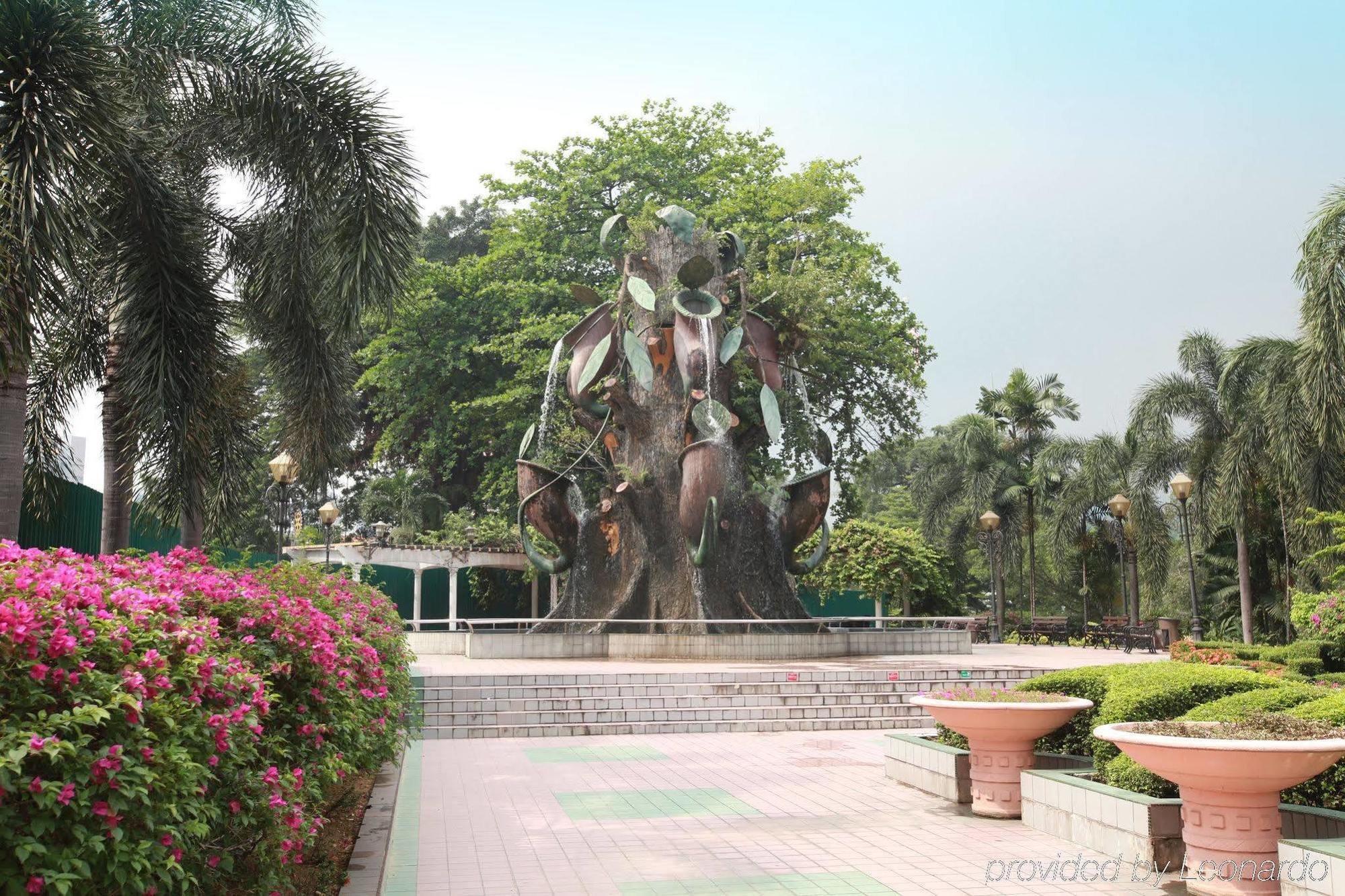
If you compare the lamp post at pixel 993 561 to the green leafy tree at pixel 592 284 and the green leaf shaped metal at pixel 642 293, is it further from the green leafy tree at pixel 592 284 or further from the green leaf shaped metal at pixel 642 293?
the green leaf shaped metal at pixel 642 293

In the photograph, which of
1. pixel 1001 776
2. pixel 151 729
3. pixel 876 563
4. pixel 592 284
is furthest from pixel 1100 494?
pixel 151 729

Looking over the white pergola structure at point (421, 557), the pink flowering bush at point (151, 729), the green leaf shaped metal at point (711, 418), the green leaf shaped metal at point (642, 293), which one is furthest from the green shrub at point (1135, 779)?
the white pergola structure at point (421, 557)

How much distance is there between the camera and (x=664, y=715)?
13742 millimetres

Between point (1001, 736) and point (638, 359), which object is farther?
point (638, 359)

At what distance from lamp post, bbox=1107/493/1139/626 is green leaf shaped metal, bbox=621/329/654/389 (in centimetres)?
1218

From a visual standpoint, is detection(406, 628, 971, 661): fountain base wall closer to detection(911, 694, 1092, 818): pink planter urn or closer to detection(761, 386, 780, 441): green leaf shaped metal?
detection(761, 386, 780, 441): green leaf shaped metal

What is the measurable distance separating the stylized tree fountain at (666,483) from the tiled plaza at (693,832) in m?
8.51

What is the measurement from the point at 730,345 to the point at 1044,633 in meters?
16.4

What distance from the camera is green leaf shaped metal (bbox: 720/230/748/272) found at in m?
21.7

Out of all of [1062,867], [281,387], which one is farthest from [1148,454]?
[1062,867]

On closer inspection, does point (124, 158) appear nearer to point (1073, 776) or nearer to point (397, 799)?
point (397, 799)

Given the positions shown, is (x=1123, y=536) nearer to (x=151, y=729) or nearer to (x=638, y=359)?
(x=638, y=359)

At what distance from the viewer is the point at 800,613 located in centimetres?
2056

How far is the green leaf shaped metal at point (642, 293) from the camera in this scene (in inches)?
789
